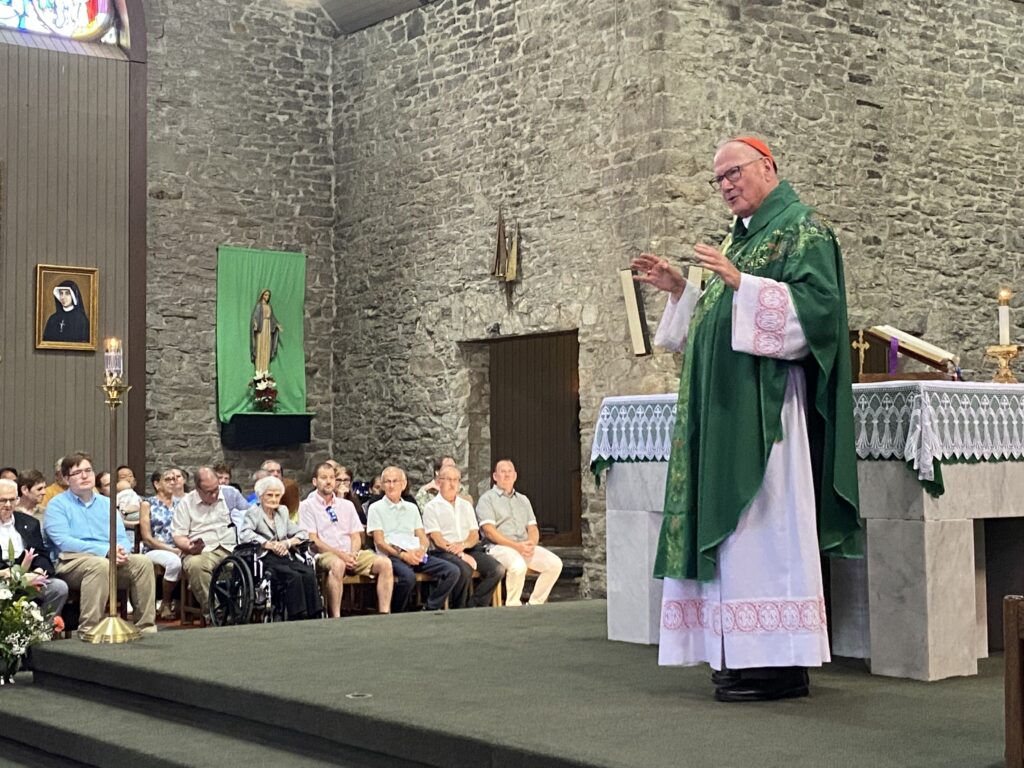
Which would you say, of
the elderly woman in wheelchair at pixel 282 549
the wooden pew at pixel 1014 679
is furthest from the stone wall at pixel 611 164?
the wooden pew at pixel 1014 679

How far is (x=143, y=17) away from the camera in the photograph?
12.5 m

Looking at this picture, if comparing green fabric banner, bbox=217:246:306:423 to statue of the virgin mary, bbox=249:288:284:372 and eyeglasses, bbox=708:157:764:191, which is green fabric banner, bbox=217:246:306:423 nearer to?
statue of the virgin mary, bbox=249:288:284:372

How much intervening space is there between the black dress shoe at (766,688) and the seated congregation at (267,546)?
14.3 feet

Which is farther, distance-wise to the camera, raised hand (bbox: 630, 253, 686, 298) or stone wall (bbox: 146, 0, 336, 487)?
stone wall (bbox: 146, 0, 336, 487)

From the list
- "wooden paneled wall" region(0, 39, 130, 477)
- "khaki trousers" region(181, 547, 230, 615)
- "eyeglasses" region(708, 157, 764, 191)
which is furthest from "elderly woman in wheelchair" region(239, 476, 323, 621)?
"eyeglasses" region(708, 157, 764, 191)

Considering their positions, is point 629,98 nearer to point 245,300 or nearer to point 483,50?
point 483,50

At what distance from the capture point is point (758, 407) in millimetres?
4301

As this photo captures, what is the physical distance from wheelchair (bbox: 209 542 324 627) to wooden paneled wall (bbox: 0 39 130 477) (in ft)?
12.5

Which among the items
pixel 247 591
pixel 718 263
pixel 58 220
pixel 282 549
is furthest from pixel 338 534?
pixel 718 263

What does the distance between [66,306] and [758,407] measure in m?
8.83

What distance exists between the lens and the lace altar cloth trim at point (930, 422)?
4.73 m

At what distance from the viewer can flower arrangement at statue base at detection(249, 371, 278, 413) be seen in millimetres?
12961

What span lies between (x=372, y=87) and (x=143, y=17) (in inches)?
79.4

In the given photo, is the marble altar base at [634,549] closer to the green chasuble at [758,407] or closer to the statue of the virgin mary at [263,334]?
the green chasuble at [758,407]
